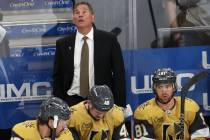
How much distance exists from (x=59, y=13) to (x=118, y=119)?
5.27ft

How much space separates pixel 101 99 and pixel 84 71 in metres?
0.97

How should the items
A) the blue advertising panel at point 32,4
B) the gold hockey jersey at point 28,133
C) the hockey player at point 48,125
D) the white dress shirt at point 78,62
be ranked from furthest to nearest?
the blue advertising panel at point 32,4, the white dress shirt at point 78,62, the gold hockey jersey at point 28,133, the hockey player at point 48,125

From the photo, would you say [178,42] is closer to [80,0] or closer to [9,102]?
[80,0]

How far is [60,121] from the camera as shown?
5473 millimetres

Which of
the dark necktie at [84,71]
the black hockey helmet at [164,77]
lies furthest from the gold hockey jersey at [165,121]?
the dark necktie at [84,71]

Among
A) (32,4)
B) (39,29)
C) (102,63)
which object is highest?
(32,4)

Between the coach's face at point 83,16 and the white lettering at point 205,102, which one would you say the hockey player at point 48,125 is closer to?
the coach's face at point 83,16

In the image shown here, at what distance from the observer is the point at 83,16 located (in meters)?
6.78

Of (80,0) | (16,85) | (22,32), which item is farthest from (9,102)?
(80,0)

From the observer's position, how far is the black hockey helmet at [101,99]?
5945 millimetres

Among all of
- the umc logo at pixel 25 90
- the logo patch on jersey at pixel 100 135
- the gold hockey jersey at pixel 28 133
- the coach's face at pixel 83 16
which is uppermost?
the coach's face at pixel 83 16

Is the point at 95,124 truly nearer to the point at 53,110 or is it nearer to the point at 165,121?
the point at 165,121

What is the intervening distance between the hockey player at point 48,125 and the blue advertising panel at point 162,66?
1.95 m

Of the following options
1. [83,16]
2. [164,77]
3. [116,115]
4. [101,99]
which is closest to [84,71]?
[83,16]
